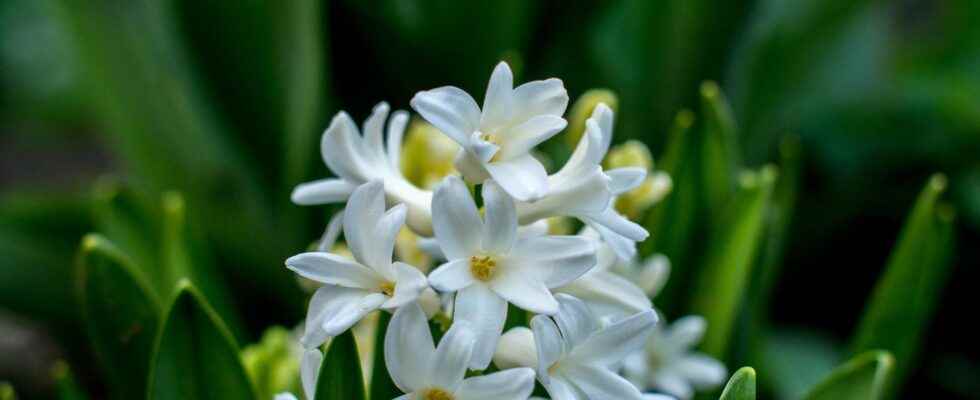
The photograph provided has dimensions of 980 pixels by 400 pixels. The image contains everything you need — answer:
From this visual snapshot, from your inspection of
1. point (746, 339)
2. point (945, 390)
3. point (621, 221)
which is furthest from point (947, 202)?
point (621, 221)

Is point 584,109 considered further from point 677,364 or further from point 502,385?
point 502,385

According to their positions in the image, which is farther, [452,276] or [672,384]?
[672,384]

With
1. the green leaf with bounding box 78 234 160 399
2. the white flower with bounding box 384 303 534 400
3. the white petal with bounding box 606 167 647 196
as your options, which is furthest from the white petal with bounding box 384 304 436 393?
the green leaf with bounding box 78 234 160 399

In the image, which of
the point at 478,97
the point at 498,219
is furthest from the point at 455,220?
the point at 478,97

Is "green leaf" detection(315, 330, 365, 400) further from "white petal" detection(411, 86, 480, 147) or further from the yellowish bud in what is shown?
the yellowish bud

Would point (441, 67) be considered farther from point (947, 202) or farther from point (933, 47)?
point (933, 47)
